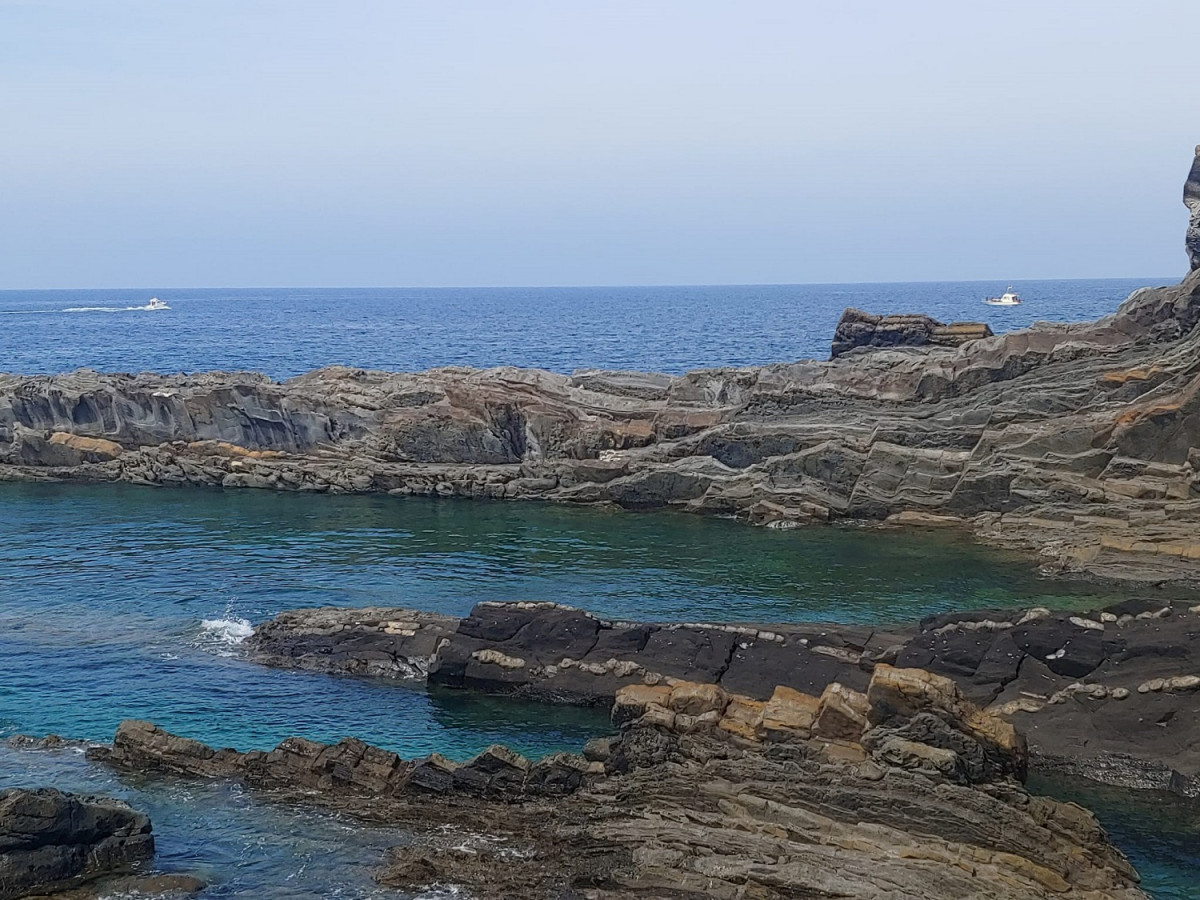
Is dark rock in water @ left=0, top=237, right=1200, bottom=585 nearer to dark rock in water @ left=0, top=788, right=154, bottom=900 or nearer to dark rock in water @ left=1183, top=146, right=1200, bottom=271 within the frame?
dark rock in water @ left=1183, top=146, right=1200, bottom=271

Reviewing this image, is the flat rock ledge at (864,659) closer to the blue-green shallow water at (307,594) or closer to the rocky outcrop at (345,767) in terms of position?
the blue-green shallow water at (307,594)

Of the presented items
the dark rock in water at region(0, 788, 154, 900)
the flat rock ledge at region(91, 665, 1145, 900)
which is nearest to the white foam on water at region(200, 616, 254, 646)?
the flat rock ledge at region(91, 665, 1145, 900)

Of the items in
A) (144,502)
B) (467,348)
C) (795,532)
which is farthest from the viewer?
(467,348)

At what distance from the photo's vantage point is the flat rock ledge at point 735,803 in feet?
70.5

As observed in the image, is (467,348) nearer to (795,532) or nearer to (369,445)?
(369,445)

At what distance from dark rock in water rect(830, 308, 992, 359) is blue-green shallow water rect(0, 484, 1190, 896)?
2971 cm

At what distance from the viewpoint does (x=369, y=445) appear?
232 ft

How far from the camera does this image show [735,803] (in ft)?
78.6

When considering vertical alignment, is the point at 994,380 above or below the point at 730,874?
above

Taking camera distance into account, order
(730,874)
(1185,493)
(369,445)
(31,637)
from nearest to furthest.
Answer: (730,874), (31,637), (1185,493), (369,445)

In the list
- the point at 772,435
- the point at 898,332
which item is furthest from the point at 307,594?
the point at 898,332

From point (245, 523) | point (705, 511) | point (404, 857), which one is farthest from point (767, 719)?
point (245, 523)

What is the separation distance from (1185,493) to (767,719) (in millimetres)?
29928

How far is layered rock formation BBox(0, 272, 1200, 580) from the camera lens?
2009 inches
